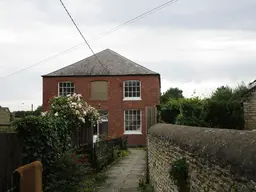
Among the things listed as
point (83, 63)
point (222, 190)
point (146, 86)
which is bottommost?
point (222, 190)

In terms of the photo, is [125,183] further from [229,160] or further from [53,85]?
[53,85]

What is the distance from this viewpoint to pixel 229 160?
328 cm

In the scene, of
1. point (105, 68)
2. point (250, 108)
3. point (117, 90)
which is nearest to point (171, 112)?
point (250, 108)

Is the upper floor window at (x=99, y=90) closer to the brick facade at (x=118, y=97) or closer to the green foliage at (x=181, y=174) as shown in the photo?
the brick facade at (x=118, y=97)

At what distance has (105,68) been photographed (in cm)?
3022

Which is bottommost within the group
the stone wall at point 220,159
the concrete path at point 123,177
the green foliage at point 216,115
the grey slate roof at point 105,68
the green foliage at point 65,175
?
the concrete path at point 123,177

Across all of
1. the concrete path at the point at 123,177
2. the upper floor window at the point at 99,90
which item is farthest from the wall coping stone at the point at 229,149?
the upper floor window at the point at 99,90

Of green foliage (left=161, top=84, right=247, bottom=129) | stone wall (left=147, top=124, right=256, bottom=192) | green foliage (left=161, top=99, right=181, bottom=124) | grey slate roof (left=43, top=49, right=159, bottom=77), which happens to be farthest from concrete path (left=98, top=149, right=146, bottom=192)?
grey slate roof (left=43, top=49, right=159, bottom=77)

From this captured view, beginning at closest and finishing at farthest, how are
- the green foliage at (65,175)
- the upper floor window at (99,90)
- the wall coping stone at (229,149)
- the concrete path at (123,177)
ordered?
the wall coping stone at (229,149)
the green foliage at (65,175)
the concrete path at (123,177)
the upper floor window at (99,90)

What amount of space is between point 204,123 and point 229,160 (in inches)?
423

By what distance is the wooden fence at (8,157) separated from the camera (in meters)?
6.20

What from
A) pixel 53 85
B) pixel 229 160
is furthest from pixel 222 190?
pixel 53 85

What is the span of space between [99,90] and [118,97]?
1.80 m

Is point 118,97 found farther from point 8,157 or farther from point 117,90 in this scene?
point 8,157
